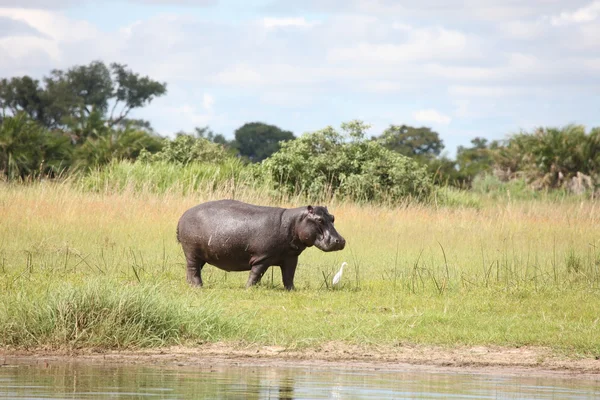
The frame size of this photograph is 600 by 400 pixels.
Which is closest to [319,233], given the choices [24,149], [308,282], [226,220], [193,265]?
[226,220]

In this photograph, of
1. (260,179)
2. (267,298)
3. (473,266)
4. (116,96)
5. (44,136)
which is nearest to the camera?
(267,298)

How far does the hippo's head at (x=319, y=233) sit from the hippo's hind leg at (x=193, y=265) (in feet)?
3.82

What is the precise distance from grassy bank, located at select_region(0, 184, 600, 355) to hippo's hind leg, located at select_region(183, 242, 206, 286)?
0.61 feet

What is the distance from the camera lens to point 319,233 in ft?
33.4

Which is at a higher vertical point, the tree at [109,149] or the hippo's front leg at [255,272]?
the tree at [109,149]

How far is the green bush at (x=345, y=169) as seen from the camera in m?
21.0

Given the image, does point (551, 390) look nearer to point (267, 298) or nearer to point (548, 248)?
point (267, 298)

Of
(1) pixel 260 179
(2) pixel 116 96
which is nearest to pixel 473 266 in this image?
(1) pixel 260 179

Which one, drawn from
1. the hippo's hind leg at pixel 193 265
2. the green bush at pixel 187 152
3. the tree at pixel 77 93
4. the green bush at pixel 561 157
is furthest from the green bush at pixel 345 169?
the tree at pixel 77 93

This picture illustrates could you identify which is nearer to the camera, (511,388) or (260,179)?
(511,388)

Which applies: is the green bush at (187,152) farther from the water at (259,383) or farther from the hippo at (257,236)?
the water at (259,383)

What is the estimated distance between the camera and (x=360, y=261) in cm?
1352

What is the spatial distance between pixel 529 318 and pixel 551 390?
101 inches

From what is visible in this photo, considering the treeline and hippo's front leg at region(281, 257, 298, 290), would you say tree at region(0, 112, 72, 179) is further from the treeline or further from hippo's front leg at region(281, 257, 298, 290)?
hippo's front leg at region(281, 257, 298, 290)
